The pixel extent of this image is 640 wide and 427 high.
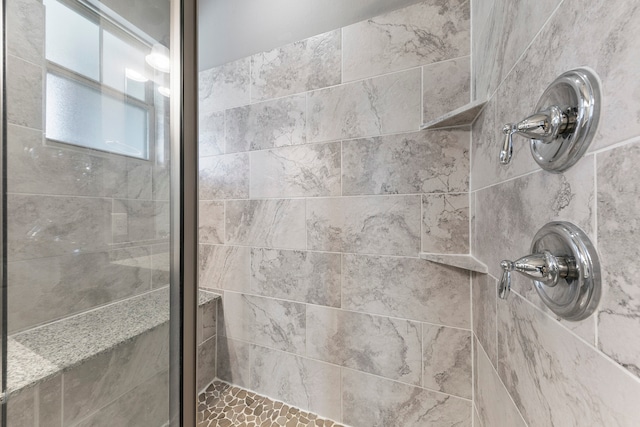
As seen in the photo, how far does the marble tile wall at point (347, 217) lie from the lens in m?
0.94

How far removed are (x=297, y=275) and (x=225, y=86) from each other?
1.16 meters

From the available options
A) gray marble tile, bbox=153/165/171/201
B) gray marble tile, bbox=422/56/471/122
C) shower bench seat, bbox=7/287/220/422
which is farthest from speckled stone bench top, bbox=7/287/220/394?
gray marble tile, bbox=422/56/471/122

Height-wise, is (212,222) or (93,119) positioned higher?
(93,119)

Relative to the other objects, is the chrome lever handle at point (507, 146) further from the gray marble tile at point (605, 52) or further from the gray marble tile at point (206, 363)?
the gray marble tile at point (206, 363)

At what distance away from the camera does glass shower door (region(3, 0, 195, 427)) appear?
0.51m

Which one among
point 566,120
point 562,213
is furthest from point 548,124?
point 562,213

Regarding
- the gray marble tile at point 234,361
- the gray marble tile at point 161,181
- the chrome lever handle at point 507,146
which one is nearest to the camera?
the chrome lever handle at point 507,146

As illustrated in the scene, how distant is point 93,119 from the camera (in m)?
0.58

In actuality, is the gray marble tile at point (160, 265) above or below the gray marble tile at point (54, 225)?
below

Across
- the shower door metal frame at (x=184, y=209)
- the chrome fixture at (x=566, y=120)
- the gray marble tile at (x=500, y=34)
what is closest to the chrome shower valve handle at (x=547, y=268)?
the chrome fixture at (x=566, y=120)

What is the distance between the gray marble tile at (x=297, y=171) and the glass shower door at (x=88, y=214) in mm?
631

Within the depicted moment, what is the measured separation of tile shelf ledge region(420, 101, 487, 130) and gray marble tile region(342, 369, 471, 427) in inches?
42.3

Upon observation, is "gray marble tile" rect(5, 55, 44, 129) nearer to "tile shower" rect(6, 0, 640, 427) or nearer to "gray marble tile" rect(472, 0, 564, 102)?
"tile shower" rect(6, 0, 640, 427)

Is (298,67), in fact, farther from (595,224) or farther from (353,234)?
(595,224)
